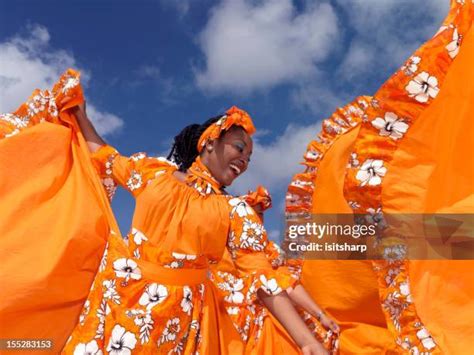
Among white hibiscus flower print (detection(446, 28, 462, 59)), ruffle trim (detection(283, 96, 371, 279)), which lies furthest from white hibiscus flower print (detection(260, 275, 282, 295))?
white hibiscus flower print (detection(446, 28, 462, 59))

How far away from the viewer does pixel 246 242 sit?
80.4 inches

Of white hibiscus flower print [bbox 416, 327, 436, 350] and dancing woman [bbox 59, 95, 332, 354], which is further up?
dancing woman [bbox 59, 95, 332, 354]

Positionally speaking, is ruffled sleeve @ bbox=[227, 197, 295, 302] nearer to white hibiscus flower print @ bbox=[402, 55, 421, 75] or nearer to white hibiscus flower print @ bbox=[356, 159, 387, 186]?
white hibiscus flower print @ bbox=[356, 159, 387, 186]

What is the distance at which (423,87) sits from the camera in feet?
5.83

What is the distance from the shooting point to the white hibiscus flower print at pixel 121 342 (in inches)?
72.7

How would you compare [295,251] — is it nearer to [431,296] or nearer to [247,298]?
[247,298]

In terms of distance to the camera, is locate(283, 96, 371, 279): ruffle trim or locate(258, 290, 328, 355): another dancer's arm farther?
locate(283, 96, 371, 279): ruffle trim

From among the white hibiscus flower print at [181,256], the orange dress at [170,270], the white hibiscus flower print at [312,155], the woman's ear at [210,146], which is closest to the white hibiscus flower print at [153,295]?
the orange dress at [170,270]

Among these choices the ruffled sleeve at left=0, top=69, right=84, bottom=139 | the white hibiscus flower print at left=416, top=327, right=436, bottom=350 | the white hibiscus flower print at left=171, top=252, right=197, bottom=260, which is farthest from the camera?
the ruffled sleeve at left=0, top=69, right=84, bottom=139

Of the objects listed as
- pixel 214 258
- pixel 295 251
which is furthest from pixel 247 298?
pixel 295 251

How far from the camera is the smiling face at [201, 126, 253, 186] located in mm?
2213

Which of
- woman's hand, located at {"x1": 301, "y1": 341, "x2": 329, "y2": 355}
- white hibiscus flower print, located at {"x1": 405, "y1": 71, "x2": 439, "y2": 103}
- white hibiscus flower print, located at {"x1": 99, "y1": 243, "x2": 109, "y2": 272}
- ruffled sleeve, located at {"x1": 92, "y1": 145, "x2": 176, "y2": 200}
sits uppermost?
white hibiscus flower print, located at {"x1": 405, "y1": 71, "x2": 439, "y2": 103}

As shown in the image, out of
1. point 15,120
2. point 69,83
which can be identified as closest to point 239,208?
point 69,83

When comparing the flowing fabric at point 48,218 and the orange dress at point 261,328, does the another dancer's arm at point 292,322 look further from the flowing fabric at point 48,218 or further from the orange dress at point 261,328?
the flowing fabric at point 48,218
